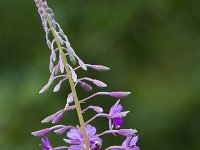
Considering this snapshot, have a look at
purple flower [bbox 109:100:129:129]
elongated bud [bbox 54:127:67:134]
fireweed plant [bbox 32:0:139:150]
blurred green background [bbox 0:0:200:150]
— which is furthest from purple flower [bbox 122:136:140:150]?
blurred green background [bbox 0:0:200:150]

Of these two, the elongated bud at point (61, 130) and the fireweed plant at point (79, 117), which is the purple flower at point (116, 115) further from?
the elongated bud at point (61, 130)

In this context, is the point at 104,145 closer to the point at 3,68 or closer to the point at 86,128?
the point at 3,68

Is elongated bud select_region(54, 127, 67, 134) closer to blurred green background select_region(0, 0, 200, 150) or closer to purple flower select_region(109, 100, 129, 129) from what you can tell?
purple flower select_region(109, 100, 129, 129)

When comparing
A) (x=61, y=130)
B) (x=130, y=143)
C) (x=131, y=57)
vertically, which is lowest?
(x=130, y=143)

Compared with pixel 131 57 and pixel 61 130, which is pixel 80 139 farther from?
pixel 131 57

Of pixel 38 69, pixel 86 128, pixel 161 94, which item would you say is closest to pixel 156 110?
pixel 161 94

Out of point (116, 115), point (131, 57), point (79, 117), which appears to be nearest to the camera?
point (79, 117)

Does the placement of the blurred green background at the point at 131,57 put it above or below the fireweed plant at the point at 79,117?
above

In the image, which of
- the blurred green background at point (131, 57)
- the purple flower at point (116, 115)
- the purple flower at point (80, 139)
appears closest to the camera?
the purple flower at point (80, 139)

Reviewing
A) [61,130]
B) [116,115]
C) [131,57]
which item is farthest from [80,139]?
[131,57]

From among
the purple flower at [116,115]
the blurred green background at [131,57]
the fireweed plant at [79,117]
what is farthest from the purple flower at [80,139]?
the blurred green background at [131,57]
